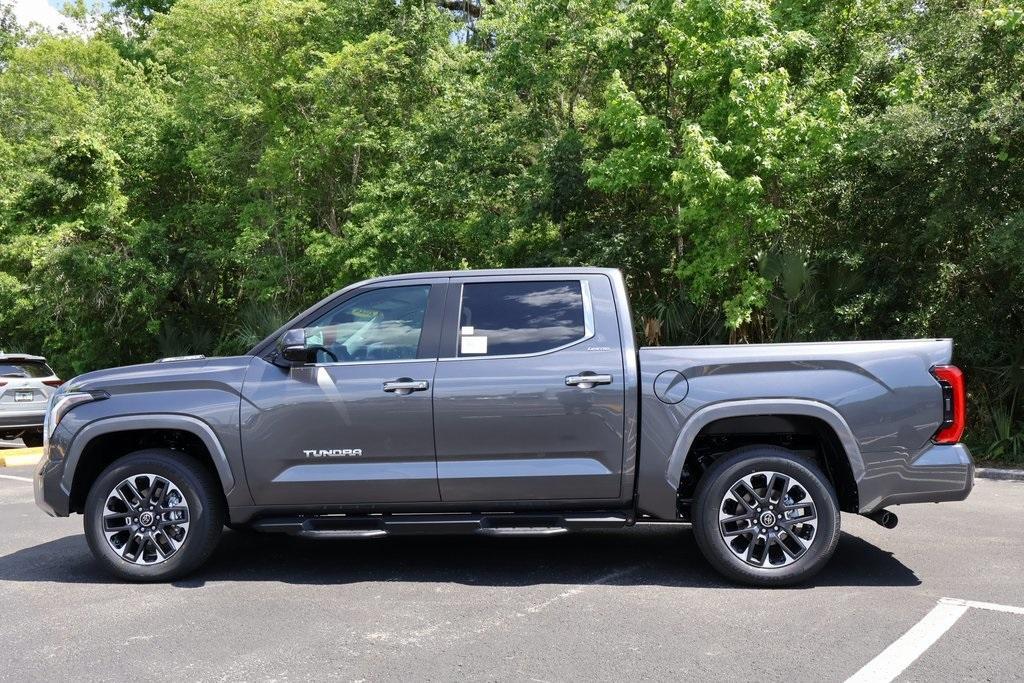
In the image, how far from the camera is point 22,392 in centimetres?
1551

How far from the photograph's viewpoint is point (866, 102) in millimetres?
17109

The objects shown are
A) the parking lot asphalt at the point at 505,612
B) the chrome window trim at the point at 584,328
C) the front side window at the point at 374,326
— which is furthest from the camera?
the front side window at the point at 374,326

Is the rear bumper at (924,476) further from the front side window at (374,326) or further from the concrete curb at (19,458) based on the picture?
the concrete curb at (19,458)

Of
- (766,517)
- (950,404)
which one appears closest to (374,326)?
(766,517)

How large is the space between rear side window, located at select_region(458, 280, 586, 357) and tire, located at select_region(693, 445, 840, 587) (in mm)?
1256

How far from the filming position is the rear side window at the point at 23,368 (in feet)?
51.2

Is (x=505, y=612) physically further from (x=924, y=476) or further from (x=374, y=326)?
(x=924, y=476)

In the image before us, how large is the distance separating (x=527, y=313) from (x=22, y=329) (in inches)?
1111

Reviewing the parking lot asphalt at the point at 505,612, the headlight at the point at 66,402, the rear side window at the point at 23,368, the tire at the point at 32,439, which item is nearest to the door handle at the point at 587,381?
the parking lot asphalt at the point at 505,612

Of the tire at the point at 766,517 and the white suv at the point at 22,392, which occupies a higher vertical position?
the tire at the point at 766,517

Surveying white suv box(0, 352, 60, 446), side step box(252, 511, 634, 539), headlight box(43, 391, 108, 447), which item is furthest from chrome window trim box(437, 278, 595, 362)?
white suv box(0, 352, 60, 446)

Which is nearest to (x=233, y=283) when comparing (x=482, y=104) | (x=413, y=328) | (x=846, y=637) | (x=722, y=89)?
(x=482, y=104)

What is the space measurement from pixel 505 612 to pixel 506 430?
3.50 ft

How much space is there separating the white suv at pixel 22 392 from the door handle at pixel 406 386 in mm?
11092
